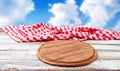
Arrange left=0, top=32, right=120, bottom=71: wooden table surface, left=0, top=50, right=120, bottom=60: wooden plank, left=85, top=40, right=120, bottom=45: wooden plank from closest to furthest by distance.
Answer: left=0, top=32, right=120, bottom=71: wooden table surface → left=0, top=50, right=120, bottom=60: wooden plank → left=85, top=40, right=120, bottom=45: wooden plank

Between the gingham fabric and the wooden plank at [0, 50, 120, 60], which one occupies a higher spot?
the gingham fabric

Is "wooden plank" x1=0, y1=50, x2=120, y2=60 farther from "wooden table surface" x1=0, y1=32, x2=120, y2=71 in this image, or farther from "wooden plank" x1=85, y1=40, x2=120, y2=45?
"wooden plank" x1=85, y1=40, x2=120, y2=45

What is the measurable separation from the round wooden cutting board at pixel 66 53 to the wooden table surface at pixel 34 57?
0.10 feet

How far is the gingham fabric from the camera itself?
1909 millimetres

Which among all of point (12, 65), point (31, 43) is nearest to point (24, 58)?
point (12, 65)

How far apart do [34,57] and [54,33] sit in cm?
49

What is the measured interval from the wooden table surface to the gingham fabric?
2.5 inches

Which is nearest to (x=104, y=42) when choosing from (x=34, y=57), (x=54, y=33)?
(x=54, y=33)

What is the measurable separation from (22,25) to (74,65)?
34.1 inches

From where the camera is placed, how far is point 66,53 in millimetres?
1608

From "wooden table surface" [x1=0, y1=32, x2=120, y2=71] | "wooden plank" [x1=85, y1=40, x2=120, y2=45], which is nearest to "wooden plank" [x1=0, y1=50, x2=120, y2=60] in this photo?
"wooden table surface" [x1=0, y1=32, x2=120, y2=71]

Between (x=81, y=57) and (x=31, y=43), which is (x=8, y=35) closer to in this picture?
(x=31, y=43)

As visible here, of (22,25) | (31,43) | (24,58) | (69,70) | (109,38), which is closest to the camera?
(69,70)

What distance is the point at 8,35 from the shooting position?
2.02 metres
